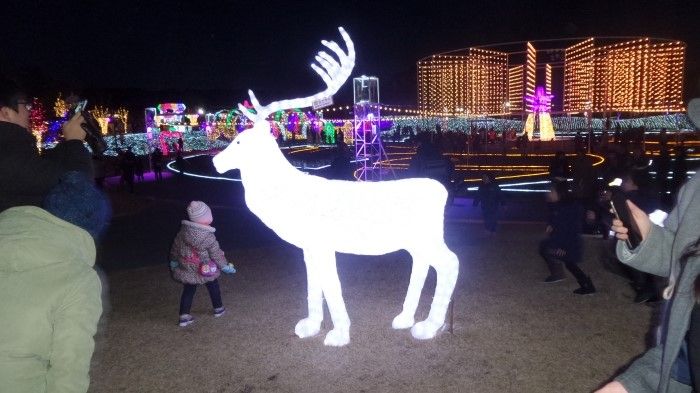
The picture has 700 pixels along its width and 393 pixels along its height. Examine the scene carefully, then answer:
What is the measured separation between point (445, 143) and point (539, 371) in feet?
63.9

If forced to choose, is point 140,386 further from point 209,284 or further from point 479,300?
point 479,300

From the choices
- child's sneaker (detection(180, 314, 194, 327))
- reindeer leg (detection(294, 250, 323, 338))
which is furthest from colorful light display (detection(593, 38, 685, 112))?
child's sneaker (detection(180, 314, 194, 327))

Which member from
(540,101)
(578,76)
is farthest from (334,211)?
(540,101)

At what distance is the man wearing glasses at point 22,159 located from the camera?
2494 mm

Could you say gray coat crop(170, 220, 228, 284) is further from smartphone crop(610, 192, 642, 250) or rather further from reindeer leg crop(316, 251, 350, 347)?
smartphone crop(610, 192, 642, 250)

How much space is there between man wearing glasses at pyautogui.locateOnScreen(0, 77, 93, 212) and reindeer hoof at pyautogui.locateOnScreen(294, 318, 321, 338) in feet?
10.2

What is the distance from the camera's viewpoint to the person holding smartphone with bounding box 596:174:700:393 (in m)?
1.67

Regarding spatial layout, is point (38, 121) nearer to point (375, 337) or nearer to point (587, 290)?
point (375, 337)

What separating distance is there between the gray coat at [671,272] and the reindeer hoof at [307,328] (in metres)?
3.62

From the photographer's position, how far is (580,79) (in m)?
21.1

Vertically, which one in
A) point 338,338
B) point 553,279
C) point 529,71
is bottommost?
point 553,279

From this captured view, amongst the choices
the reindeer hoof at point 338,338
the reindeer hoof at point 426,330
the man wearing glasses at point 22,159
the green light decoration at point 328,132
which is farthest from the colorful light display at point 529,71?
the man wearing glasses at point 22,159

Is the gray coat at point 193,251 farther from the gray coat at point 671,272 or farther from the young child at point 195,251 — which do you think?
the gray coat at point 671,272

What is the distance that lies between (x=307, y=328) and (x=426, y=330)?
125 cm
